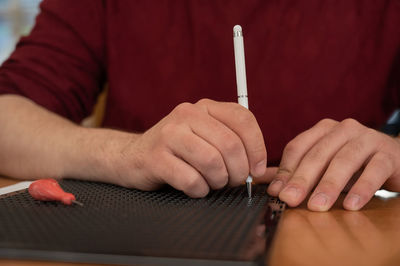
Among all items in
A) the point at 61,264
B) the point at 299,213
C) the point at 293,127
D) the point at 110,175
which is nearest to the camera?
the point at 61,264

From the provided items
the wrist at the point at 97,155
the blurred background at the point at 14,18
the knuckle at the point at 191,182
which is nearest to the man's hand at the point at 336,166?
the knuckle at the point at 191,182

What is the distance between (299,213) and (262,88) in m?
0.53

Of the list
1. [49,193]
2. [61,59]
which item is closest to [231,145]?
[49,193]

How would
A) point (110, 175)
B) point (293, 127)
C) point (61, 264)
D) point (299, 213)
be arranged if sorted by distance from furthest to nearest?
1. point (293, 127)
2. point (110, 175)
3. point (299, 213)
4. point (61, 264)

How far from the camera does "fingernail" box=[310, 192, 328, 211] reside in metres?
0.54

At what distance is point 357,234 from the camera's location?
45cm

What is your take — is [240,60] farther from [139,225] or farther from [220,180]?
[139,225]

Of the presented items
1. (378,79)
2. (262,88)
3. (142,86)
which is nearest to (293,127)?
(262,88)

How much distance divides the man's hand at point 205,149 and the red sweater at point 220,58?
0.44m

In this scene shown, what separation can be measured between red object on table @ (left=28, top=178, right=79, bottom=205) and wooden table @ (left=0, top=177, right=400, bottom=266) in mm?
169

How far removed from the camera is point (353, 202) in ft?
1.82

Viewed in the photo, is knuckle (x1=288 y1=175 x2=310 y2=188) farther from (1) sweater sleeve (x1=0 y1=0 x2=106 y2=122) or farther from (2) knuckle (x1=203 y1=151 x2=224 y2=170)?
(1) sweater sleeve (x1=0 y1=0 x2=106 y2=122)

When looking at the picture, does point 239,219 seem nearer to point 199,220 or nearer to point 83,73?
point 199,220

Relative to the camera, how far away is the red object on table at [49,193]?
54cm
